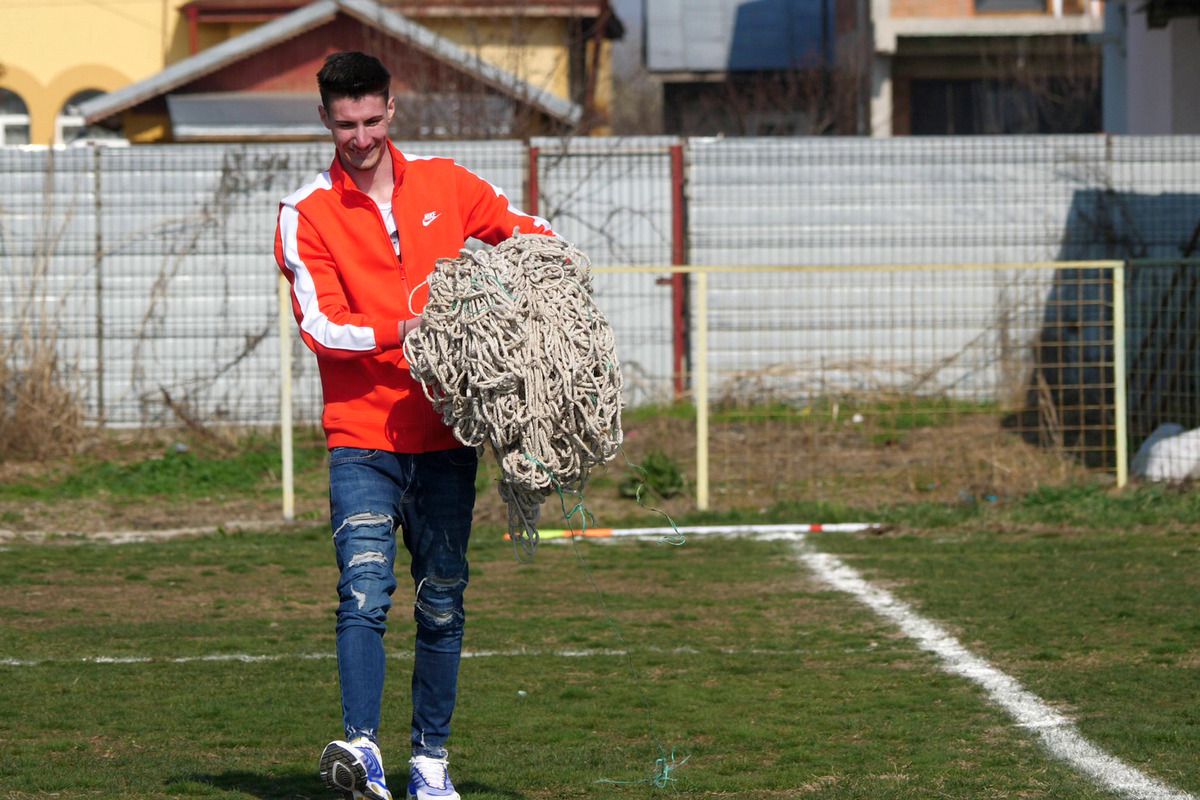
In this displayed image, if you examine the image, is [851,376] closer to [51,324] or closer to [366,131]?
[51,324]

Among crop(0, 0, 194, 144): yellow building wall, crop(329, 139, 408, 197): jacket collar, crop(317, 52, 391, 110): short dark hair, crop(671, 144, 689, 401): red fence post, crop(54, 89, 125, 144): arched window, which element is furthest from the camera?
crop(0, 0, 194, 144): yellow building wall

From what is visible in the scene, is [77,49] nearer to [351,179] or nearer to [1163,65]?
[1163,65]

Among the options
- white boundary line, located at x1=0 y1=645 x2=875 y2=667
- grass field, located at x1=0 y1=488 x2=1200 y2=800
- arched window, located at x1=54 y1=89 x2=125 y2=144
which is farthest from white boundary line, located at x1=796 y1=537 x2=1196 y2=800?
arched window, located at x1=54 y1=89 x2=125 y2=144

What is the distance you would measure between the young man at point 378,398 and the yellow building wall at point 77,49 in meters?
27.9

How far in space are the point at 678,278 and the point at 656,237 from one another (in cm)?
53

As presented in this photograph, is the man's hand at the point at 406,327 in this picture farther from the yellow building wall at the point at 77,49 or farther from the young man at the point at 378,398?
the yellow building wall at the point at 77,49

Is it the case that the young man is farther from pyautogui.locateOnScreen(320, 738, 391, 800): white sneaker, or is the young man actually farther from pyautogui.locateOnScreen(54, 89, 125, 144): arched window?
pyautogui.locateOnScreen(54, 89, 125, 144): arched window

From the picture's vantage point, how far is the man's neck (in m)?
4.73

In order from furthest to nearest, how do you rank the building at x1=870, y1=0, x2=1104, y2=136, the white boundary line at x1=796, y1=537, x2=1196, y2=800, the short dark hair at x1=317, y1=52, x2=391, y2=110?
the building at x1=870, y1=0, x2=1104, y2=136, the white boundary line at x1=796, y1=537, x2=1196, y2=800, the short dark hair at x1=317, y1=52, x2=391, y2=110

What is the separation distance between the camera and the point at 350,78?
4.57 m

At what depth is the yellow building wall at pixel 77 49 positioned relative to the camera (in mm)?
30891

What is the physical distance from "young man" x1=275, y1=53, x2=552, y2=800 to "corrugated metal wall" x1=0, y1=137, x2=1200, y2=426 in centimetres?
935

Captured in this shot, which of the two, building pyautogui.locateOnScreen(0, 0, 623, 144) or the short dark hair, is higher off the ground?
building pyautogui.locateOnScreen(0, 0, 623, 144)

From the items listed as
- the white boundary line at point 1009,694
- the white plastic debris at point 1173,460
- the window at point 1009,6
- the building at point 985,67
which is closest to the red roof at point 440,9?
the building at point 985,67
